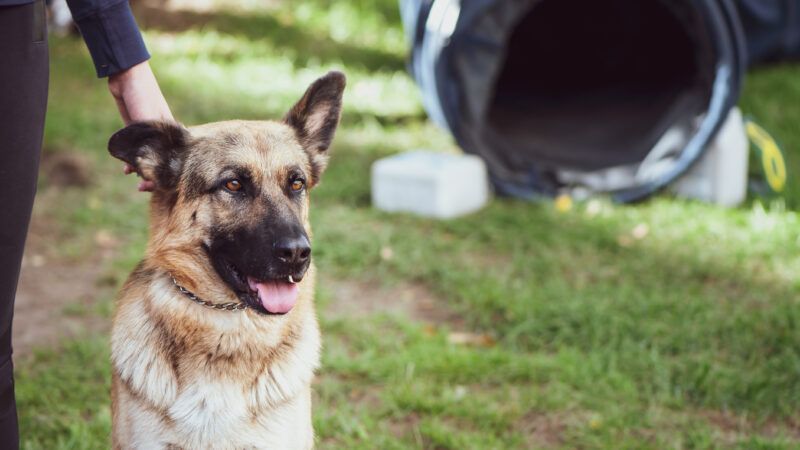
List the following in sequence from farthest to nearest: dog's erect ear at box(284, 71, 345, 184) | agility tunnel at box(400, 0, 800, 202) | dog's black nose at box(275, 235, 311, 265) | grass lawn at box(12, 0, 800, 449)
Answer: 1. agility tunnel at box(400, 0, 800, 202)
2. grass lawn at box(12, 0, 800, 449)
3. dog's erect ear at box(284, 71, 345, 184)
4. dog's black nose at box(275, 235, 311, 265)

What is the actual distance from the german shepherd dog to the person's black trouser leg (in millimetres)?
303

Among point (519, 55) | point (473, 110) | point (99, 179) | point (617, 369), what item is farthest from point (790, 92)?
point (99, 179)

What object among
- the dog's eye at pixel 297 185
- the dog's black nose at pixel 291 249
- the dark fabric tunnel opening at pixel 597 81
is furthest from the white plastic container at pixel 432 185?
the dog's black nose at pixel 291 249

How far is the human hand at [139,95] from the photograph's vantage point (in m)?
2.59

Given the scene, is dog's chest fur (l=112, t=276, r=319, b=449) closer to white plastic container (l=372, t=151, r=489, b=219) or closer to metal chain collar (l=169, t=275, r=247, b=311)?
metal chain collar (l=169, t=275, r=247, b=311)

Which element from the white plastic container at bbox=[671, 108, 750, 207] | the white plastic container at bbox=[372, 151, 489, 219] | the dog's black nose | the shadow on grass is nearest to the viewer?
the dog's black nose

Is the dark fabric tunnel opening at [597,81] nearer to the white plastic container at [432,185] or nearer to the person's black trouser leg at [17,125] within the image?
the white plastic container at [432,185]

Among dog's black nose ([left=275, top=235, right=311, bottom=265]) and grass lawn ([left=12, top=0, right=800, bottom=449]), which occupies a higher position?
dog's black nose ([left=275, top=235, right=311, bottom=265])

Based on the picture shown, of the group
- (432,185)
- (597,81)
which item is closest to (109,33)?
(432,185)

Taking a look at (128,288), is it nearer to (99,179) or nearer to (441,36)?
(441,36)

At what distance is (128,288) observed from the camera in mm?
2711

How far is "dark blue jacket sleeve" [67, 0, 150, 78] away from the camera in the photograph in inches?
96.5

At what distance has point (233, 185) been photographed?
8.63ft

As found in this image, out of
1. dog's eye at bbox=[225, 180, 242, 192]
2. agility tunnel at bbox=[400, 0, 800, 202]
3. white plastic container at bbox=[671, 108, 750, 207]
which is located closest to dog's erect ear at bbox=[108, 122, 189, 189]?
dog's eye at bbox=[225, 180, 242, 192]
